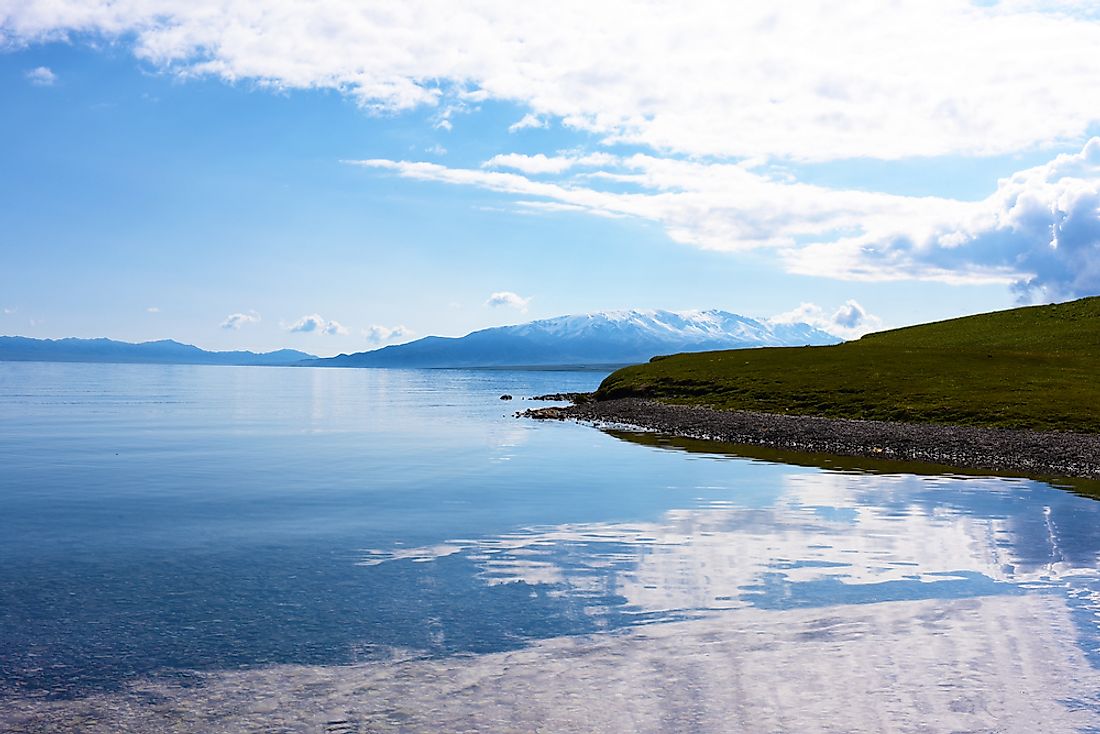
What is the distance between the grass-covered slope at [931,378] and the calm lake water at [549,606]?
33.8 meters

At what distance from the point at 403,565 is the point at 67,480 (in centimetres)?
2862

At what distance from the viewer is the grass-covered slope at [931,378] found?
74.5 metres

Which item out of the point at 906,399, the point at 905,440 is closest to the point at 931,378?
the point at 906,399

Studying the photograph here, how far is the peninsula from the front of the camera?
5900cm

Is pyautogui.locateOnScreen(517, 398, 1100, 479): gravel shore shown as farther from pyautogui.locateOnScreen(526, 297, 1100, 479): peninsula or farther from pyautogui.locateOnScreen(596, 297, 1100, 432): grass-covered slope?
pyautogui.locateOnScreen(596, 297, 1100, 432): grass-covered slope

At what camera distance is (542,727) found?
13.4m

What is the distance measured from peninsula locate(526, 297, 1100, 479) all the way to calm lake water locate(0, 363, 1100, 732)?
1648 cm

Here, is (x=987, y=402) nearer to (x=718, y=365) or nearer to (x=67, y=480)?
(x=718, y=365)

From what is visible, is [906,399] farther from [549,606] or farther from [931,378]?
[549,606]

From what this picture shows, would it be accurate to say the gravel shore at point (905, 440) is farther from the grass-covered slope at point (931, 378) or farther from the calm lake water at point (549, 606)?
the calm lake water at point (549, 606)

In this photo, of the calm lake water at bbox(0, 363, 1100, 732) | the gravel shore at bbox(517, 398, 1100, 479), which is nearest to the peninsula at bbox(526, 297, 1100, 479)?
the gravel shore at bbox(517, 398, 1100, 479)

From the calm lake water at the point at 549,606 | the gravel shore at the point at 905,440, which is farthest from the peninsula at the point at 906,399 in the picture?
the calm lake water at the point at 549,606

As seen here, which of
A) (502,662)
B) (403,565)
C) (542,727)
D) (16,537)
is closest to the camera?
(542,727)

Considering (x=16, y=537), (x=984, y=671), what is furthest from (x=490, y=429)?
(x=984, y=671)
